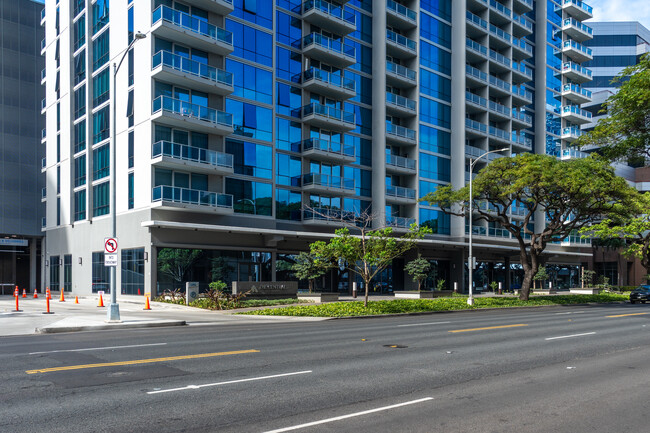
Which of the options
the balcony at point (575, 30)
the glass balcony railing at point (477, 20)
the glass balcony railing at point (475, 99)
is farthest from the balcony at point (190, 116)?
the balcony at point (575, 30)

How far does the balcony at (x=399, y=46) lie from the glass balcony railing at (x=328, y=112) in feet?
30.5

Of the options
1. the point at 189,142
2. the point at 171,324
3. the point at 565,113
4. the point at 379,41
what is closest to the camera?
the point at 171,324

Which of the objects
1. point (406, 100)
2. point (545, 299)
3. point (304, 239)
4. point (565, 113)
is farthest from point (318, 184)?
point (565, 113)

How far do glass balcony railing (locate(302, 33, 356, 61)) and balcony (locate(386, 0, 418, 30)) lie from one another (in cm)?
A: 687

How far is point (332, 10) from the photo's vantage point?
149 feet

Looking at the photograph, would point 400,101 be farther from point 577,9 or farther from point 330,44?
point 577,9

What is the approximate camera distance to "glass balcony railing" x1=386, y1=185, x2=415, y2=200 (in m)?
50.1

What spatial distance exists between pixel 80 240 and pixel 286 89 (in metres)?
19.7

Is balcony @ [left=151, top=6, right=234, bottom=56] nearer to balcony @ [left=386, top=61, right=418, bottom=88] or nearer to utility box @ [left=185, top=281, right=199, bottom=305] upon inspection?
utility box @ [left=185, top=281, right=199, bottom=305]

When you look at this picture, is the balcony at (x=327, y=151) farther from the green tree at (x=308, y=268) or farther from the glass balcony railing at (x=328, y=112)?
the green tree at (x=308, y=268)

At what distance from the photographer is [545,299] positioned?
1555 inches

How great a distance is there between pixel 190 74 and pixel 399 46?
2280 centimetres

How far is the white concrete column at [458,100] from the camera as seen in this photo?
55.5 m

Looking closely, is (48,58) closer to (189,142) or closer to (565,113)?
(189,142)
